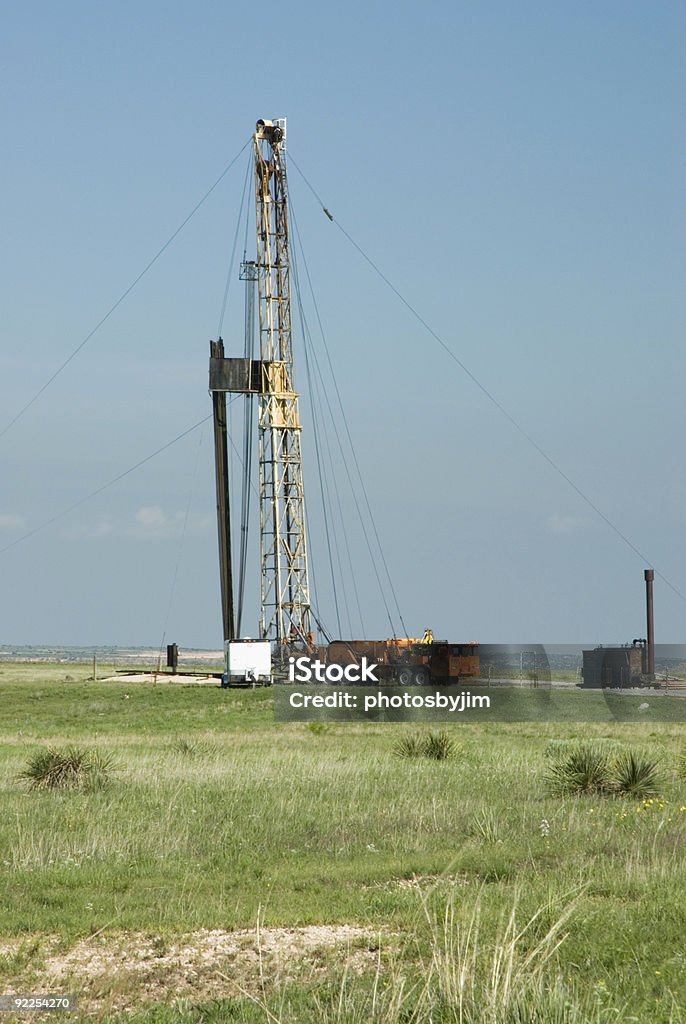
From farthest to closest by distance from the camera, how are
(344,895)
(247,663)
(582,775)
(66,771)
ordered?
1. (247,663)
2. (66,771)
3. (582,775)
4. (344,895)

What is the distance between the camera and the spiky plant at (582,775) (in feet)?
52.0

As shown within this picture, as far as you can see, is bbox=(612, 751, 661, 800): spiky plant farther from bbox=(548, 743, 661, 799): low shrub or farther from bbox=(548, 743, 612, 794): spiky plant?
bbox=(548, 743, 612, 794): spiky plant

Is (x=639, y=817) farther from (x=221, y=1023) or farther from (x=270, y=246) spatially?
(x=270, y=246)

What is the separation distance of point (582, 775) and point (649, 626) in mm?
48337

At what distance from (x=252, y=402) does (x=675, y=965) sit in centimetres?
5274

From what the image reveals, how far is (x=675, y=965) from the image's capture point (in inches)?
295

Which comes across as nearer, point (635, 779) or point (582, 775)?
point (635, 779)

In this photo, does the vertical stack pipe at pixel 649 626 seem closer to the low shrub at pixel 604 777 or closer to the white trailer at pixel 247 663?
the white trailer at pixel 247 663

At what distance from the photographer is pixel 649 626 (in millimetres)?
62531

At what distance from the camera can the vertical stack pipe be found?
59844 mm

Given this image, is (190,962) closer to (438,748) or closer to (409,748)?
(438,748)

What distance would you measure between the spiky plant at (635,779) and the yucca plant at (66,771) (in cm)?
716

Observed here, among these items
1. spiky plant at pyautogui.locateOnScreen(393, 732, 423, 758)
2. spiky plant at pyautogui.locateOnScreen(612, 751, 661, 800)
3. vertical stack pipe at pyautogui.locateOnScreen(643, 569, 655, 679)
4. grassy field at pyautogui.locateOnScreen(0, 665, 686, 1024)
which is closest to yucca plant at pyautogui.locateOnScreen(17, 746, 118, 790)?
grassy field at pyautogui.locateOnScreen(0, 665, 686, 1024)

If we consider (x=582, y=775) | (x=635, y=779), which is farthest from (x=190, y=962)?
(x=635, y=779)
